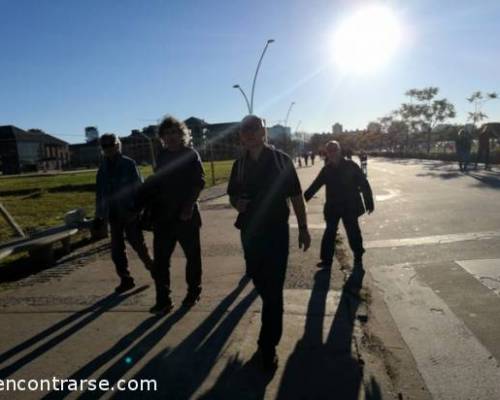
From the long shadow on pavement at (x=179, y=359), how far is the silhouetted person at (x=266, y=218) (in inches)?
19.1

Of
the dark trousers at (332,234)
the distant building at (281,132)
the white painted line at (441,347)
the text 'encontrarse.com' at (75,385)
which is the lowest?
the text 'encontrarse.com' at (75,385)

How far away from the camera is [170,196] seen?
454 centimetres

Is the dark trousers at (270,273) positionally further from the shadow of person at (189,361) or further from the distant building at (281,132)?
the distant building at (281,132)

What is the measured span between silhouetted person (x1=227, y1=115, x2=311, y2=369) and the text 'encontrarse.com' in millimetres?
862

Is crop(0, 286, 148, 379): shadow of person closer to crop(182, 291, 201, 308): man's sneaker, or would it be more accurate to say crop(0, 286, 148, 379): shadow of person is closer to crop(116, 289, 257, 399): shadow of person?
crop(182, 291, 201, 308): man's sneaker

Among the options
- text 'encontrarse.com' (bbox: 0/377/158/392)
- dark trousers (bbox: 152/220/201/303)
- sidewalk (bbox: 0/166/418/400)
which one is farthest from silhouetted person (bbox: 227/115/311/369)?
dark trousers (bbox: 152/220/201/303)

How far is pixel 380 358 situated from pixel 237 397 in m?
1.13

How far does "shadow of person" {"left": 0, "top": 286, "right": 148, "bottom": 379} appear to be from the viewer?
3.74 meters

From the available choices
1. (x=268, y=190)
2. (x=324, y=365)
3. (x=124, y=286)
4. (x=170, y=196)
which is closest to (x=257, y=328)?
(x=324, y=365)

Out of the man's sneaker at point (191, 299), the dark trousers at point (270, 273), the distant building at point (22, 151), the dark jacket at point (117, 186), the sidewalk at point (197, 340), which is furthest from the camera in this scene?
the distant building at point (22, 151)

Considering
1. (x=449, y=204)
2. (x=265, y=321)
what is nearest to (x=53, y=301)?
(x=265, y=321)

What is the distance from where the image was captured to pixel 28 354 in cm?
388

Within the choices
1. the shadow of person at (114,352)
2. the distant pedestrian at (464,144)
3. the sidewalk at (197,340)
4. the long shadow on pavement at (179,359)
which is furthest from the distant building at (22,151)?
the long shadow on pavement at (179,359)

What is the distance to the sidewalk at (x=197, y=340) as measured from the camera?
319cm
